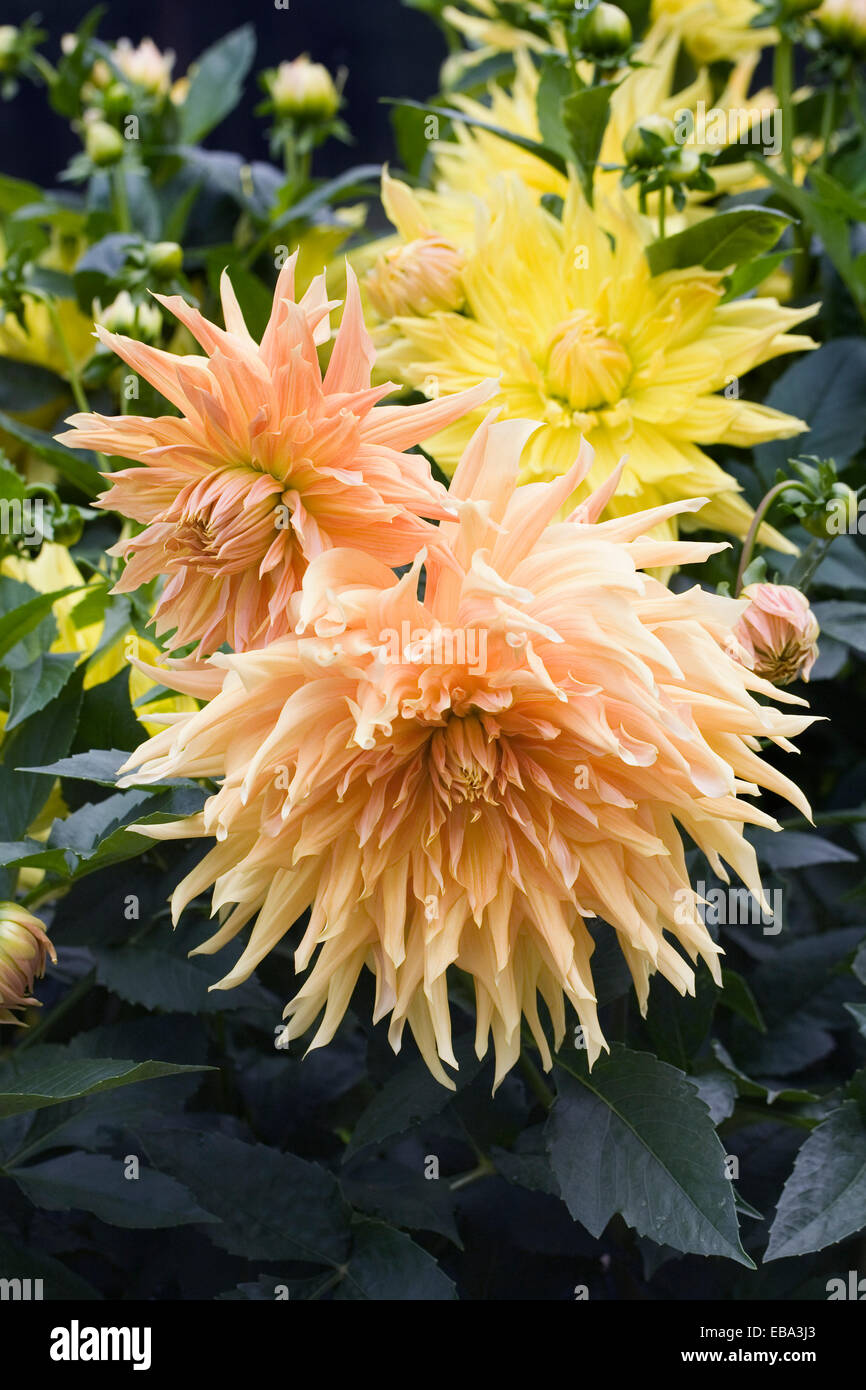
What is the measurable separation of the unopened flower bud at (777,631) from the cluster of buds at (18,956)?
243mm

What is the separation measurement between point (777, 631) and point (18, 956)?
261 mm

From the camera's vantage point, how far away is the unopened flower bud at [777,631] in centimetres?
42

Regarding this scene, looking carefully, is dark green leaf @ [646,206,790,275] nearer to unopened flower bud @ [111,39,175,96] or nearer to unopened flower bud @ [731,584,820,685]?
unopened flower bud @ [731,584,820,685]

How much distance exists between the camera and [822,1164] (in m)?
0.46

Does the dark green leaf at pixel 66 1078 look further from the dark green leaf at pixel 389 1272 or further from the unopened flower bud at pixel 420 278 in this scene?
the unopened flower bud at pixel 420 278

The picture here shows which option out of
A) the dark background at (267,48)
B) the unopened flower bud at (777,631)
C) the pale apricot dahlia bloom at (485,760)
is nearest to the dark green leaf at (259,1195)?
the pale apricot dahlia bloom at (485,760)

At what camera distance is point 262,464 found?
36 centimetres

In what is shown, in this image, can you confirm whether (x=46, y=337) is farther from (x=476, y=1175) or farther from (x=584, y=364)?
(x=476, y=1175)

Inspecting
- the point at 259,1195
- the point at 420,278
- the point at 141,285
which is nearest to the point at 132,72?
the point at 141,285

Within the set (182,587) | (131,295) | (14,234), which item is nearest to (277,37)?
(14,234)

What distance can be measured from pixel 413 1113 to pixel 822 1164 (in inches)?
5.7

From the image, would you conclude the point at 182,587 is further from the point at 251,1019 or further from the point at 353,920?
the point at 251,1019

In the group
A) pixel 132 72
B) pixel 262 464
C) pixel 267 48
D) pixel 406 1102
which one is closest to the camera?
pixel 262 464

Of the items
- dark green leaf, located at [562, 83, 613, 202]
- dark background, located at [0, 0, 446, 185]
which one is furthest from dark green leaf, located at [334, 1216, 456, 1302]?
dark background, located at [0, 0, 446, 185]
